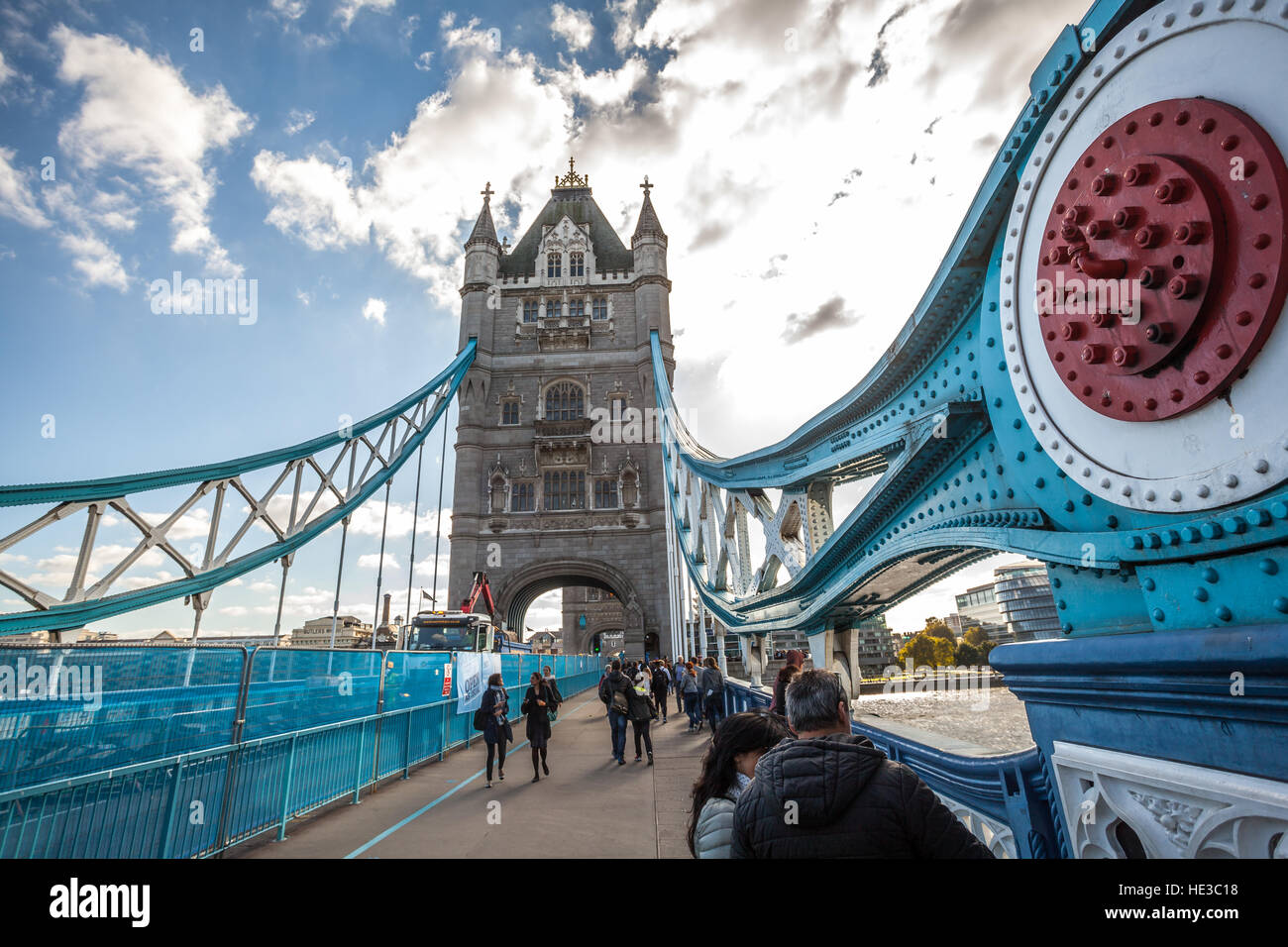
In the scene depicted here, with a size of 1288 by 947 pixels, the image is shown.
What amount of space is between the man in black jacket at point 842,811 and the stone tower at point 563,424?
89.2 ft

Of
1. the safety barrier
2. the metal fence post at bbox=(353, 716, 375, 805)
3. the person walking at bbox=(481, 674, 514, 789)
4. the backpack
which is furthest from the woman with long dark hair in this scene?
the backpack

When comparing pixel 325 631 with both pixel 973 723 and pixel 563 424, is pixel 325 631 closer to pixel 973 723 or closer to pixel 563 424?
pixel 563 424

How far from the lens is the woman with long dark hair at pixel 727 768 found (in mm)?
2291

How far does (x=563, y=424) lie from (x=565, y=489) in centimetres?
332

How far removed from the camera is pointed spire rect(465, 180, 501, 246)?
114 ft

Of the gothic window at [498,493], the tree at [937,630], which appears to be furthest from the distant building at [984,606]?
the gothic window at [498,493]

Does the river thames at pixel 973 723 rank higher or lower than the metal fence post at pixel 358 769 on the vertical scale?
higher

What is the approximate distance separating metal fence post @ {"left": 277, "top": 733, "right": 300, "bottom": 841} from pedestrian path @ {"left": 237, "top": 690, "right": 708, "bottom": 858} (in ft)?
0.38

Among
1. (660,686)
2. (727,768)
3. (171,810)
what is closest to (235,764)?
(171,810)

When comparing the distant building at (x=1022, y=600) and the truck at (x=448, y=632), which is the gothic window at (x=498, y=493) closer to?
the truck at (x=448, y=632)

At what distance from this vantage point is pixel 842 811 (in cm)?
172

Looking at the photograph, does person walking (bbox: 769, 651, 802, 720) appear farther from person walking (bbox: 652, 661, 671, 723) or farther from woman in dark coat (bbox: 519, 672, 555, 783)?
person walking (bbox: 652, 661, 671, 723)
